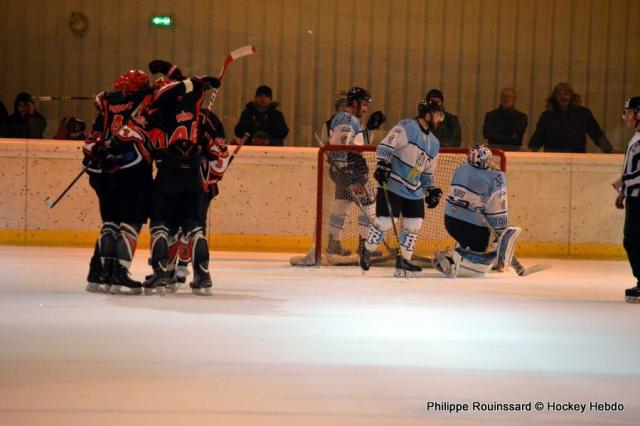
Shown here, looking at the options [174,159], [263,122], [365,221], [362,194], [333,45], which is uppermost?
[333,45]

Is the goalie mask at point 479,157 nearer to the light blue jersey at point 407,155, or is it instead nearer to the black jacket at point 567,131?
the light blue jersey at point 407,155

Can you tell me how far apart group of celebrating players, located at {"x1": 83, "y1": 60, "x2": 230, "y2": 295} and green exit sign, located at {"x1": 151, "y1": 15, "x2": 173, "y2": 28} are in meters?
5.82

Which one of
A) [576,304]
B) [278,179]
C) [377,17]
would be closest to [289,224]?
[278,179]

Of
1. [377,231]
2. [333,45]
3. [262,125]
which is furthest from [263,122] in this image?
[377,231]

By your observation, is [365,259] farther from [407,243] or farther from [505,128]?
[505,128]

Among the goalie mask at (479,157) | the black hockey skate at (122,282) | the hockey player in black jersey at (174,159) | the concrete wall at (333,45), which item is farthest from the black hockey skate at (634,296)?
the concrete wall at (333,45)

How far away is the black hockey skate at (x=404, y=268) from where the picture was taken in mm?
9914

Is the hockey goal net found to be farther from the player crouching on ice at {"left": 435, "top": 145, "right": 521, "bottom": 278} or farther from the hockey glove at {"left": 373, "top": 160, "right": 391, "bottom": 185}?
the hockey glove at {"left": 373, "top": 160, "right": 391, "bottom": 185}

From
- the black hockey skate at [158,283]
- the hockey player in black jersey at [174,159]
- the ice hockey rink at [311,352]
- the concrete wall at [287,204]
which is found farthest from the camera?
the concrete wall at [287,204]

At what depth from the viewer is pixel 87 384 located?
16.3 ft

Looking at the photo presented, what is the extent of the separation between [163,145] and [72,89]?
6.14 m

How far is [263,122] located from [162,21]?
6.89ft

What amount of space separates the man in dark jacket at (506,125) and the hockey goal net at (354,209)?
2.52 feet

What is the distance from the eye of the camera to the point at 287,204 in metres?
11.7
